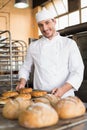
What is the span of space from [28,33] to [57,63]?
31.6 ft

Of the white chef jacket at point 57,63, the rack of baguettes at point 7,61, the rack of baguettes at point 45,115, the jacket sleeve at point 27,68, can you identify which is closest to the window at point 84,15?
the rack of baguettes at point 7,61

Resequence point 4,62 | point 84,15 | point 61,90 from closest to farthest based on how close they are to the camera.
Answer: point 61,90 → point 4,62 → point 84,15

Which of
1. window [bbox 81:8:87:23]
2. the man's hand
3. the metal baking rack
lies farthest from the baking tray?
window [bbox 81:8:87:23]

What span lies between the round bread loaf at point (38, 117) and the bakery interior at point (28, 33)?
0.02 metres

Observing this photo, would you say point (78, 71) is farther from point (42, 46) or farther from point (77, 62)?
point (42, 46)

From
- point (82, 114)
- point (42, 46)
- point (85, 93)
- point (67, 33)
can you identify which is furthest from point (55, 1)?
point (82, 114)

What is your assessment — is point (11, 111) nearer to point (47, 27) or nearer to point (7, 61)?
point (47, 27)

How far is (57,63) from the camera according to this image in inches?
80.4

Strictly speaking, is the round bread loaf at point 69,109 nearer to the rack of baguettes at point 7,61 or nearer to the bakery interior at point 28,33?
the bakery interior at point 28,33

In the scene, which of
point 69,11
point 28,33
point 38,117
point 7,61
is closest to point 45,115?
point 38,117

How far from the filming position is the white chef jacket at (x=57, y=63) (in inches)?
77.7

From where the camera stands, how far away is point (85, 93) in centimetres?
337

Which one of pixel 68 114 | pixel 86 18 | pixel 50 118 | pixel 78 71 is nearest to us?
pixel 50 118

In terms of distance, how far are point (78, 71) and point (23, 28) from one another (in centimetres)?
976
